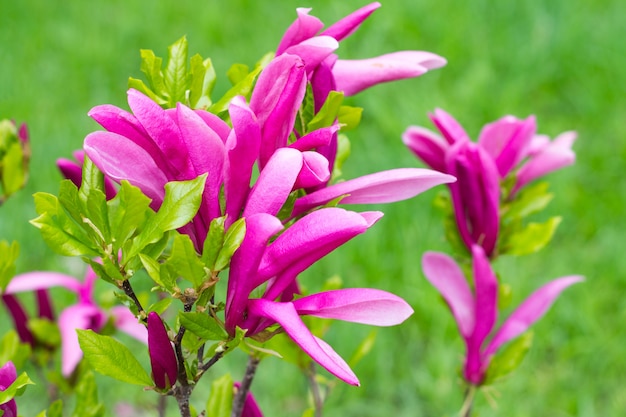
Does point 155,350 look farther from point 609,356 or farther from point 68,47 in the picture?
point 68,47

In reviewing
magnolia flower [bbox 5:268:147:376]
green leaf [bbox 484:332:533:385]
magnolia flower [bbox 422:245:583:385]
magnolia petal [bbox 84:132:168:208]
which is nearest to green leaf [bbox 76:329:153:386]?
magnolia petal [bbox 84:132:168:208]

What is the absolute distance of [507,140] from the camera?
1.10 metres

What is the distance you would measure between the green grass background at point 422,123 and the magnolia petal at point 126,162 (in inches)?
54.4

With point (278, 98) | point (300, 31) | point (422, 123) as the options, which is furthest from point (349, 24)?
point (422, 123)

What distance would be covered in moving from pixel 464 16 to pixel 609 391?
1.81m

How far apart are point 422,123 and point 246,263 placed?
231cm

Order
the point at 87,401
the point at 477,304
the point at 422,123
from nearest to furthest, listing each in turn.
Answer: the point at 87,401, the point at 477,304, the point at 422,123

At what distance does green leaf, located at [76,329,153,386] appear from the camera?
0.69 m

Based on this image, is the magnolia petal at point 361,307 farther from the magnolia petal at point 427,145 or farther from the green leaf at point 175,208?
the magnolia petal at point 427,145

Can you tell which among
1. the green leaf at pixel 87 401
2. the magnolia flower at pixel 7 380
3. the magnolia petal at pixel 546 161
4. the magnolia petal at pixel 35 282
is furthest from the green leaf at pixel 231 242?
the magnolia petal at pixel 546 161

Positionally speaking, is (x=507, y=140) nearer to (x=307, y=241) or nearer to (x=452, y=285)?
(x=452, y=285)

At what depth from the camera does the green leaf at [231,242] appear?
62cm

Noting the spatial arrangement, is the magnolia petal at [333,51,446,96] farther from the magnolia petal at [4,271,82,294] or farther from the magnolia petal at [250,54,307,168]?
the magnolia petal at [4,271,82,294]

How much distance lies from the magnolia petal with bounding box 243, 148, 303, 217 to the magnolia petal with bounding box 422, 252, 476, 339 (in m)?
0.44
